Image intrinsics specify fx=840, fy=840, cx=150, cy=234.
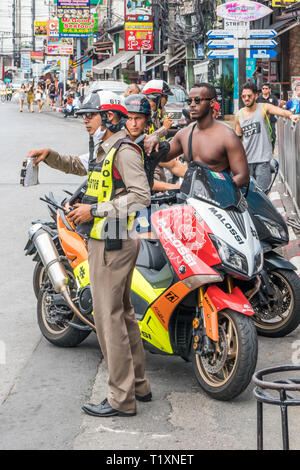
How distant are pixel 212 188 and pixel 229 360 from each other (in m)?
1.09

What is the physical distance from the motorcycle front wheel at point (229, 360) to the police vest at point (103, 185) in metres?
0.86

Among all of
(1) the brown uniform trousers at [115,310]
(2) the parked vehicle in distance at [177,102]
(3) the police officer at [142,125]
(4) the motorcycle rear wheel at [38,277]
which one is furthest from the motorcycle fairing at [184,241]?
(2) the parked vehicle in distance at [177,102]

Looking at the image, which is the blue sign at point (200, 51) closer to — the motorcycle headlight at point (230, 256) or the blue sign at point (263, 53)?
the blue sign at point (263, 53)

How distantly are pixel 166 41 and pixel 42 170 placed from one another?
27.6m

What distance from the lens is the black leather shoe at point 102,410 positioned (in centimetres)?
487

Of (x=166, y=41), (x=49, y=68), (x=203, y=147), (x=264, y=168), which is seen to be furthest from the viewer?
(x=49, y=68)

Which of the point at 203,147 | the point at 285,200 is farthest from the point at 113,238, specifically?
the point at 285,200

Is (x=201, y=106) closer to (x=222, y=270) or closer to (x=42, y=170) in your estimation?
(x=222, y=270)

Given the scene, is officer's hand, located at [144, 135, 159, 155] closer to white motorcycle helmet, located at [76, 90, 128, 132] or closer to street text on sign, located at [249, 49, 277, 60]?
white motorcycle helmet, located at [76, 90, 128, 132]

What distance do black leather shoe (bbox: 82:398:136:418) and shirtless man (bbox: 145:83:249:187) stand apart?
1.84 meters

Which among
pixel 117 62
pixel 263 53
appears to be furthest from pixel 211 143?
pixel 117 62

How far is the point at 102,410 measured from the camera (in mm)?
4887

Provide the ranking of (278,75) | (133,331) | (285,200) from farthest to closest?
(278,75) → (285,200) → (133,331)

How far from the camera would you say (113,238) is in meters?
4.77
